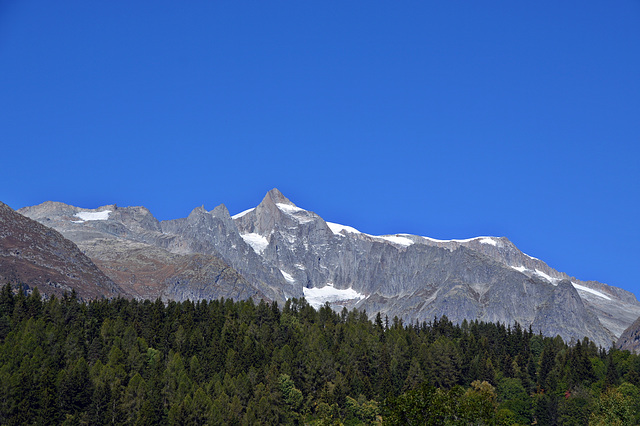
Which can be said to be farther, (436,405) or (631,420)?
(631,420)

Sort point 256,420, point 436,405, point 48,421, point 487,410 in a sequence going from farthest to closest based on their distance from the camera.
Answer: point 256,420 → point 48,421 → point 487,410 → point 436,405

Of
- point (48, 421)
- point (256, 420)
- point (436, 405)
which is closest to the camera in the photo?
point (436, 405)

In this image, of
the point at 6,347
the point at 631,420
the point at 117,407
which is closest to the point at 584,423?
the point at 631,420

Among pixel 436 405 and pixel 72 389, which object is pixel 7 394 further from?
pixel 436 405

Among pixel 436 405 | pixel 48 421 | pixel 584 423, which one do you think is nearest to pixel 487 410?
pixel 436 405

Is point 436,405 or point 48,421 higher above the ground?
point 436,405

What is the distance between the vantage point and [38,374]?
186125 millimetres

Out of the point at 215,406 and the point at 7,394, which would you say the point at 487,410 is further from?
the point at 7,394

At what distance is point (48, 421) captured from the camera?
17538 centimetres

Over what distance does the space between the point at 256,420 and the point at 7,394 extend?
57.6 meters

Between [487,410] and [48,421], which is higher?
[487,410]

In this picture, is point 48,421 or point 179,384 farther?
point 179,384

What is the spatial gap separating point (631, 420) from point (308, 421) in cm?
7775

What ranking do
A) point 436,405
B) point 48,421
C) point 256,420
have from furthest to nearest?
point 256,420, point 48,421, point 436,405
